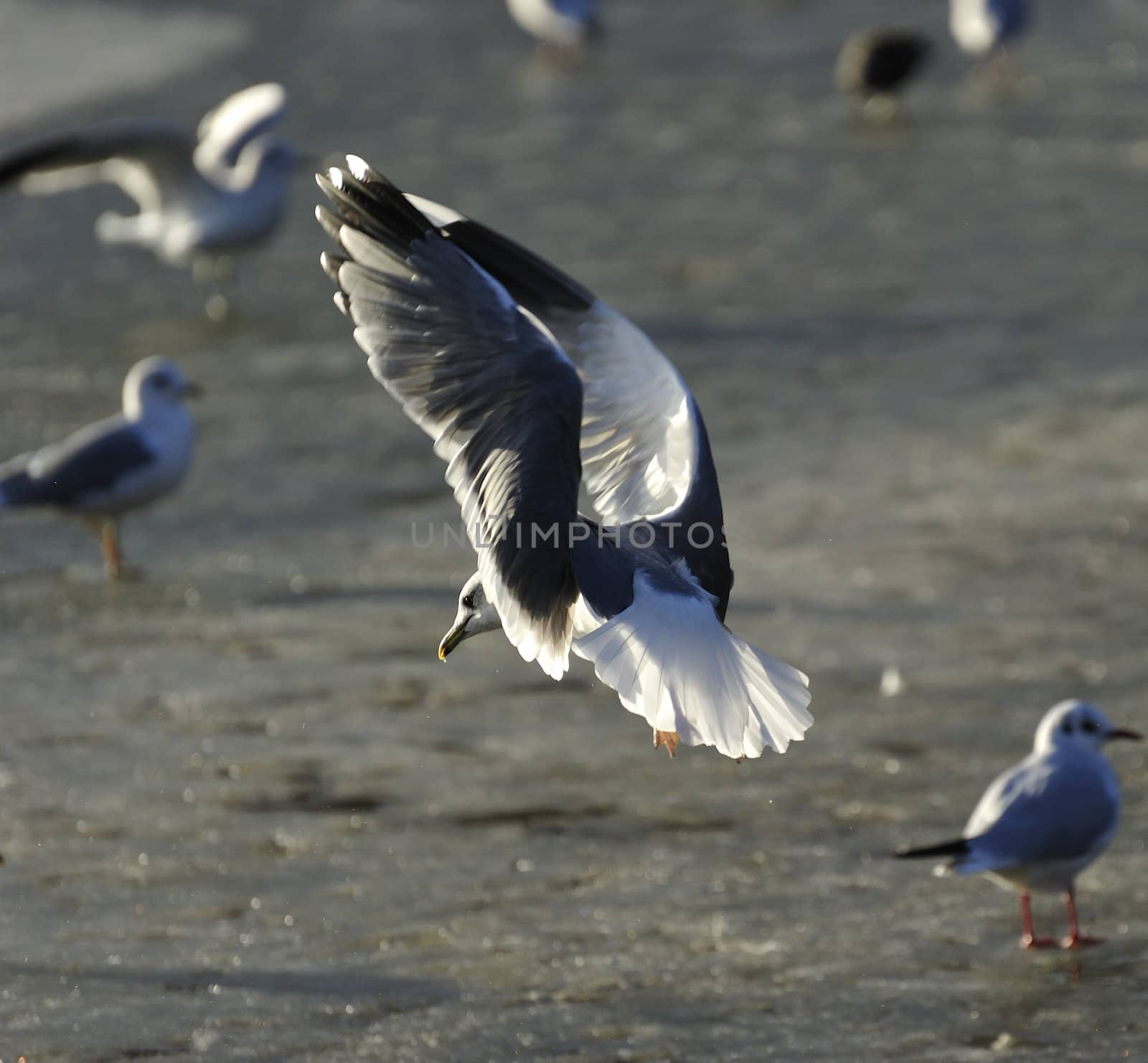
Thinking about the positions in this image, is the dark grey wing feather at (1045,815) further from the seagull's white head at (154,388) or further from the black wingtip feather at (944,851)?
the seagull's white head at (154,388)

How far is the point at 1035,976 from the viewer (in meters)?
4.42

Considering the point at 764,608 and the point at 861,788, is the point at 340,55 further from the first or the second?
the point at 861,788

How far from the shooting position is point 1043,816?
15.2ft

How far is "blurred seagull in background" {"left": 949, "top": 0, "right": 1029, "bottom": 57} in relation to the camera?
53.9ft

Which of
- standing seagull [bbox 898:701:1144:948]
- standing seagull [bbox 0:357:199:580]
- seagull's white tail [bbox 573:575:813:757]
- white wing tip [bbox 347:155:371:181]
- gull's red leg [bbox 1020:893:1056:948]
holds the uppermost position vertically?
white wing tip [bbox 347:155:371:181]

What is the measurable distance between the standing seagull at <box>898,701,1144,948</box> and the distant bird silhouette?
11.1m

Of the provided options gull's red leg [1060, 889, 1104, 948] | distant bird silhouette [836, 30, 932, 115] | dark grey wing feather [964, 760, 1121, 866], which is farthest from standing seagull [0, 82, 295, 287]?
gull's red leg [1060, 889, 1104, 948]

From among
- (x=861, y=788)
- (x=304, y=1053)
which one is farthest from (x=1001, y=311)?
(x=304, y=1053)

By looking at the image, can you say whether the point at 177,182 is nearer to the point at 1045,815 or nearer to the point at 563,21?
the point at 1045,815

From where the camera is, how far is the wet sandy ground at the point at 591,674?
14.3 feet

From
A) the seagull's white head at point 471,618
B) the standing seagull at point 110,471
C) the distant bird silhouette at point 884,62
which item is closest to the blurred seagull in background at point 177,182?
the standing seagull at point 110,471

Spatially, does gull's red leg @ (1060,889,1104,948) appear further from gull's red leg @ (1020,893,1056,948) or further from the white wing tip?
the white wing tip

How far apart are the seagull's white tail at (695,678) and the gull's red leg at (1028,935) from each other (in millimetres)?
848

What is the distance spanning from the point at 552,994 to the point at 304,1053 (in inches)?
21.8
